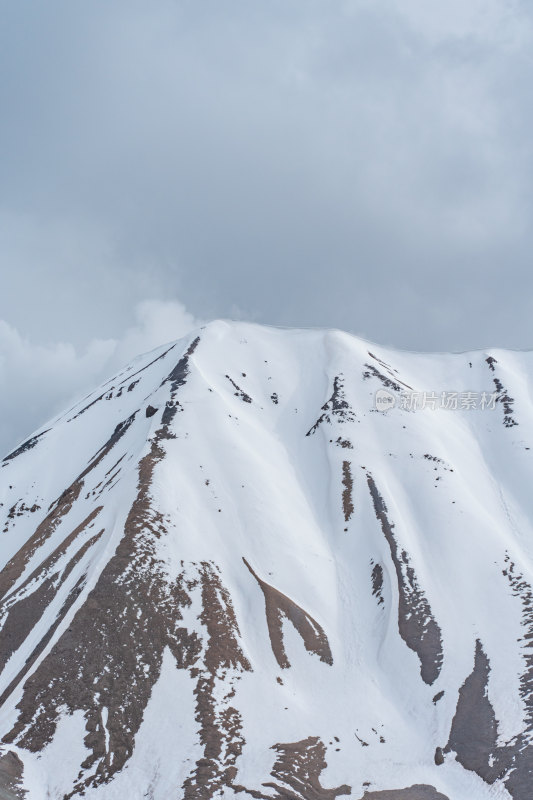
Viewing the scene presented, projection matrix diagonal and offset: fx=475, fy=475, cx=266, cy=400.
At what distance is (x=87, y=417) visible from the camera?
314ft

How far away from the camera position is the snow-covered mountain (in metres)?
34.3

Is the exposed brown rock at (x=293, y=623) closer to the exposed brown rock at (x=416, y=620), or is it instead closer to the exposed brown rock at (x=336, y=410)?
the exposed brown rock at (x=416, y=620)

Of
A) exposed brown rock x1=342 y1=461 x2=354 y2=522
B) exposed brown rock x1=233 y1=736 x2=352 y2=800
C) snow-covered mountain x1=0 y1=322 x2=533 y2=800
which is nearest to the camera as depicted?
exposed brown rock x1=233 y1=736 x2=352 y2=800

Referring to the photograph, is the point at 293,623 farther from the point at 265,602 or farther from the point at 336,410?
the point at 336,410

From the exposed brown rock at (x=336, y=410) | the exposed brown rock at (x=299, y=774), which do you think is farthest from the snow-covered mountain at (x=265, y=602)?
the exposed brown rock at (x=336, y=410)

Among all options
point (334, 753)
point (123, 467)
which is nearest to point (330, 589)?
point (334, 753)

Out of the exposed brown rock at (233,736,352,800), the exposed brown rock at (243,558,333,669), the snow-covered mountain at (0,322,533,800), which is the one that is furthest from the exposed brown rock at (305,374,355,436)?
the exposed brown rock at (233,736,352,800)

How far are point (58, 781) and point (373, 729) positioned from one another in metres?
24.3

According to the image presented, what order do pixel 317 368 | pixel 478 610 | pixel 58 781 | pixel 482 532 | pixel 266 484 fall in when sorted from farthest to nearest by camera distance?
pixel 317 368, pixel 266 484, pixel 482 532, pixel 478 610, pixel 58 781

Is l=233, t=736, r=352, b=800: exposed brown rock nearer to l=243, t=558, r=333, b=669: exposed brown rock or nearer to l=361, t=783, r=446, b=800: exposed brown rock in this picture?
l=361, t=783, r=446, b=800: exposed brown rock

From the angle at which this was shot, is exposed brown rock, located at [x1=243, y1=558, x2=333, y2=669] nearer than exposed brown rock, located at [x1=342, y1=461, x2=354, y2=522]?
Yes

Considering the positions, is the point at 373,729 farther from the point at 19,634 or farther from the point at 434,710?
the point at 19,634

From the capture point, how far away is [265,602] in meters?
49.9

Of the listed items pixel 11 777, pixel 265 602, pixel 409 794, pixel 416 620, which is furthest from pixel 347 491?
pixel 11 777
